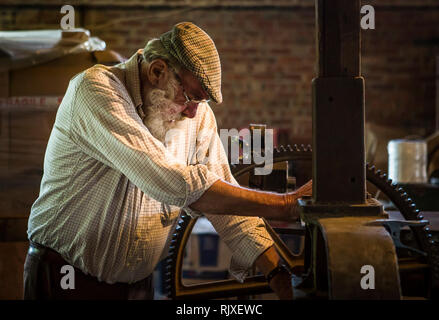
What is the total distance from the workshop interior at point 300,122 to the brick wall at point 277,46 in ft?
0.04

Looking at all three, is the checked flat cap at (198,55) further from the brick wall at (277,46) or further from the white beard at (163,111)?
the brick wall at (277,46)

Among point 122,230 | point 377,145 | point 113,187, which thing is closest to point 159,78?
point 113,187

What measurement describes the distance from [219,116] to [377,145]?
5.45 ft

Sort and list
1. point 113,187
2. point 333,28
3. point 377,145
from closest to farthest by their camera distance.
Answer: point 333,28
point 113,187
point 377,145

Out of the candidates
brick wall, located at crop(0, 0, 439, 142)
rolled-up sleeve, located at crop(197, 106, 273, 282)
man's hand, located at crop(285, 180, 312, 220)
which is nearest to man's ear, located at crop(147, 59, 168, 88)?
rolled-up sleeve, located at crop(197, 106, 273, 282)

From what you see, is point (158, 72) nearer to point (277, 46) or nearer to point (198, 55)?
point (198, 55)

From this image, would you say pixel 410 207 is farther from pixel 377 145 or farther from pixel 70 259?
pixel 377 145

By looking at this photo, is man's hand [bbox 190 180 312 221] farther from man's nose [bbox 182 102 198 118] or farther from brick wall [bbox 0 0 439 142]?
brick wall [bbox 0 0 439 142]

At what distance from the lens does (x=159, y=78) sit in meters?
1.44

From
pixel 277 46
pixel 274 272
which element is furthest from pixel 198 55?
pixel 277 46

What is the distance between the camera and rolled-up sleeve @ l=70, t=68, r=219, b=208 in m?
1.16

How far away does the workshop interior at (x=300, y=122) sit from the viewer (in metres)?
0.97

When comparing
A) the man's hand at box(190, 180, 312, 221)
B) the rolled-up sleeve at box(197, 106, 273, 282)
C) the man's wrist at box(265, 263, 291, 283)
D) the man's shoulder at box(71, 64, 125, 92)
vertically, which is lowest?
the man's wrist at box(265, 263, 291, 283)

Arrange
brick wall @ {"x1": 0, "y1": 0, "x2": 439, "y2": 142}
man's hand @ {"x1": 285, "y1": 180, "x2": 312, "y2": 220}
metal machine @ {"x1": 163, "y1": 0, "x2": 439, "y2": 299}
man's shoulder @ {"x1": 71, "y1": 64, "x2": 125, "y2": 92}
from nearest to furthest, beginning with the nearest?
metal machine @ {"x1": 163, "y1": 0, "x2": 439, "y2": 299}
man's hand @ {"x1": 285, "y1": 180, "x2": 312, "y2": 220}
man's shoulder @ {"x1": 71, "y1": 64, "x2": 125, "y2": 92}
brick wall @ {"x1": 0, "y1": 0, "x2": 439, "y2": 142}
